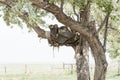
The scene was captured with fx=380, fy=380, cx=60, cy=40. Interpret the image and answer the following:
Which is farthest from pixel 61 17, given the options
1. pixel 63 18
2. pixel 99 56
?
pixel 99 56

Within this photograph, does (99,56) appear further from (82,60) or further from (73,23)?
(73,23)

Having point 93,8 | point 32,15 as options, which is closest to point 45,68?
point 93,8

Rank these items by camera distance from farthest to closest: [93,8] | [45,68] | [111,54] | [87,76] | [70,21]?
[45,68] → [111,54] → [93,8] → [87,76] → [70,21]

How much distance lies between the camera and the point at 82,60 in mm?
13914

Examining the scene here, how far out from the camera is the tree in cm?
1204

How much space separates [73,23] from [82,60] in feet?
6.18

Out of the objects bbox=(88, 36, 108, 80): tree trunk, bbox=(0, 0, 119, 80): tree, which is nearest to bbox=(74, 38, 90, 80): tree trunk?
bbox=(0, 0, 119, 80): tree

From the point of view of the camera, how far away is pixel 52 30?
14.0 metres

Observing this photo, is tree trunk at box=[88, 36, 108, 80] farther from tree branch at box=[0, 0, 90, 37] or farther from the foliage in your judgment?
the foliage

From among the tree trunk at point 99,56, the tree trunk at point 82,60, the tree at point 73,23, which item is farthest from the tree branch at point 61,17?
the tree trunk at point 82,60

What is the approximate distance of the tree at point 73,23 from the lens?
12.0 metres

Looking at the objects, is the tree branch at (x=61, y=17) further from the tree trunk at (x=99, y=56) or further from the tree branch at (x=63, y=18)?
the tree trunk at (x=99, y=56)

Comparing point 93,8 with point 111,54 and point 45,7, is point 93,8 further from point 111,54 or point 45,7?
point 111,54

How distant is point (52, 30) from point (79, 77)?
1983mm
